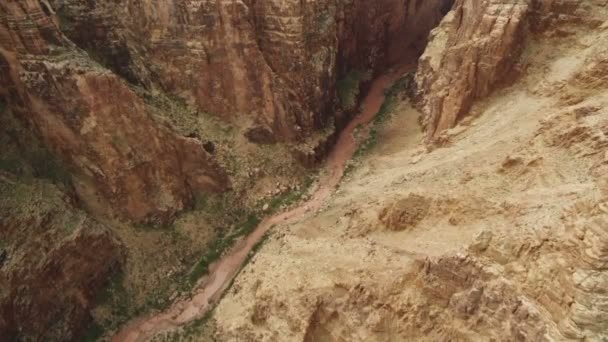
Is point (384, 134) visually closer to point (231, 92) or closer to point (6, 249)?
point (231, 92)

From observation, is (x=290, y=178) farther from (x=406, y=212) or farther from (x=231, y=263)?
(x=406, y=212)

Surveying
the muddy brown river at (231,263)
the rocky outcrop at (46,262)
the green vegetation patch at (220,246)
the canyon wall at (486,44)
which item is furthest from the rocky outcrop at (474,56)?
the rocky outcrop at (46,262)

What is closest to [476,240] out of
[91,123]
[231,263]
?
[231,263]

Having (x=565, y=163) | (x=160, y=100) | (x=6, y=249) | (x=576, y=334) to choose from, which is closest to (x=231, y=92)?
(x=160, y=100)

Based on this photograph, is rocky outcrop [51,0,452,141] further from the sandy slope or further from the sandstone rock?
the sandstone rock

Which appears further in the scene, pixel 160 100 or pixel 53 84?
pixel 160 100

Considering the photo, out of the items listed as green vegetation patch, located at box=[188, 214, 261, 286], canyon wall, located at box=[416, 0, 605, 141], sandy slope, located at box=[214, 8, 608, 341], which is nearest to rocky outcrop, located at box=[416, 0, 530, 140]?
canyon wall, located at box=[416, 0, 605, 141]
